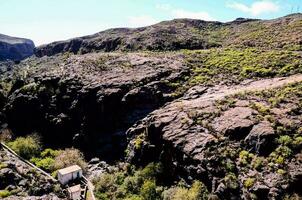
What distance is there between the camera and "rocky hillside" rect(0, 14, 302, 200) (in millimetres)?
44031

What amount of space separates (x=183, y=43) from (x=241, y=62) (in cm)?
3182

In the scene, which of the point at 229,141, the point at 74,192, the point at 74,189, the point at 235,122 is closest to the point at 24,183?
the point at 74,189

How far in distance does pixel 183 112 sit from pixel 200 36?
59504mm

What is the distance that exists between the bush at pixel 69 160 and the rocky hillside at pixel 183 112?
280 centimetres

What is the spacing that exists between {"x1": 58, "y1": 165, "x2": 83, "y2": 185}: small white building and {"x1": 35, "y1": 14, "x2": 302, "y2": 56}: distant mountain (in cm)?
5182

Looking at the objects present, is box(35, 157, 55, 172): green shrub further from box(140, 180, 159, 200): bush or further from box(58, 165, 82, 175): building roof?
box(140, 180, 159, 200): bush

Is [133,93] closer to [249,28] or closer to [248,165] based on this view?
[248,165]

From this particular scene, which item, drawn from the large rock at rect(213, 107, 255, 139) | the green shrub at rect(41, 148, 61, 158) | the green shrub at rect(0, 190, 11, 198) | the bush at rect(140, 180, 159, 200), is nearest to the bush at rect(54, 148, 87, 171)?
the green shrub at rect(41, 148, 61, 158)

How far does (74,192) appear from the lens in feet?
185

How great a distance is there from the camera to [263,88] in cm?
6078

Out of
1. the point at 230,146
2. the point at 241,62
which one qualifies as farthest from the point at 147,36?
the point at 230,146

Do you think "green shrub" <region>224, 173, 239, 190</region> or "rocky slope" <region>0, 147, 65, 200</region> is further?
"rocky slope" <region>0, 147, 65, 200</region>

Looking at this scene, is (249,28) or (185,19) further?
(185,19)

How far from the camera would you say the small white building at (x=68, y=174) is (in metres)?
59.0
